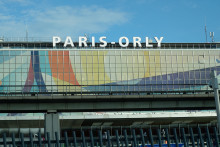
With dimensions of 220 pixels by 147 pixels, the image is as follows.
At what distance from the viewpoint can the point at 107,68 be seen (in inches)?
4380

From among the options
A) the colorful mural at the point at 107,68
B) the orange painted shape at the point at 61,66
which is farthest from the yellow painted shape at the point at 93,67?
the orange painted shape at the point at 61,66

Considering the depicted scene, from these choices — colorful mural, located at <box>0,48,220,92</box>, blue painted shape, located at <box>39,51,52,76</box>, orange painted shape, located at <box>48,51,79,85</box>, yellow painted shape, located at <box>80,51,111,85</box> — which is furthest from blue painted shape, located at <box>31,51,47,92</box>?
yellow painted shape, located at <box>80,51,111,85</box>

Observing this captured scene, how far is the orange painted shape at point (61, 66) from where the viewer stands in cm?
10862

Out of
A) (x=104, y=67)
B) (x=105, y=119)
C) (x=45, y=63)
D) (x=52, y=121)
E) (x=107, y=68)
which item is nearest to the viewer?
(x=52, y=121)

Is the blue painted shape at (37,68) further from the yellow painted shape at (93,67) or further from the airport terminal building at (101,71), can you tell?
the yellow painted shape at (93,67)

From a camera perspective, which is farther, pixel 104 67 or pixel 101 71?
pixel 104 67

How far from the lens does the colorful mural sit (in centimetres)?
10769

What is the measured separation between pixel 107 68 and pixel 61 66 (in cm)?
1157

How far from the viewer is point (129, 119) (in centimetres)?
11075

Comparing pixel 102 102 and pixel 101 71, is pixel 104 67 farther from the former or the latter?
pixel 102 102

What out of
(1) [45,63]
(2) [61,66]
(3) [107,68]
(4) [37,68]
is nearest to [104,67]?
(3) [107,68]

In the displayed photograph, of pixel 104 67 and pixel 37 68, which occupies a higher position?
pixel 104 67

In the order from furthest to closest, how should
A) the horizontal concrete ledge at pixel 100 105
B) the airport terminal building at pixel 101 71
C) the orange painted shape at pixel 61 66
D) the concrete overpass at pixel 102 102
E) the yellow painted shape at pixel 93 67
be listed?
the yellow painted shape at pixel 93 67
the orange painted shape at pixel 61 66
the airport terminal building at pixel 101 71
the horizontal concrete ledge at pixel 100 105
the concrete overpass at pixel 102 102

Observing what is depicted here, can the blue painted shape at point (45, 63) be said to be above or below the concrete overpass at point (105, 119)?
above
